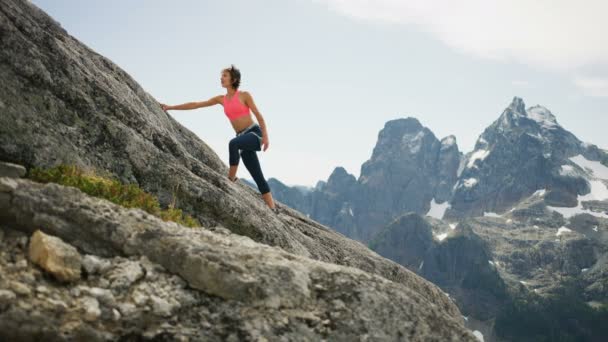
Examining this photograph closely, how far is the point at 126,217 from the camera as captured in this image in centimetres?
1031

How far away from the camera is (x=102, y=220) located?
387 inches

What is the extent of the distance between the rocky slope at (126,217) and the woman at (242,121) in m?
1.64

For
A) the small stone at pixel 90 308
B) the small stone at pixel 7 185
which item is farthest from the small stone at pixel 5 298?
the small stone at pixel 7 185

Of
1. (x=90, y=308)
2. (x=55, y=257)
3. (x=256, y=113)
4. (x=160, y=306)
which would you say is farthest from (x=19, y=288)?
(x=256, y=113)

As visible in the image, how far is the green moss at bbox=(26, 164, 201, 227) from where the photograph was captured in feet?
36.4

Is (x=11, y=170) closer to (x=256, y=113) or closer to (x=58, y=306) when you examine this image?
(x=58, y=306)

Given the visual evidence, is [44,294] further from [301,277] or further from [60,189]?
[301,277]

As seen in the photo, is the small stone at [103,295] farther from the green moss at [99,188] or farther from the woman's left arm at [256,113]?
the woman's left arm at [256,113]

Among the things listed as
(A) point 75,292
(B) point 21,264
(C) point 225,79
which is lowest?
(A) point 75,292

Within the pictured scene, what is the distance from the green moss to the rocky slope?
0.71 meters

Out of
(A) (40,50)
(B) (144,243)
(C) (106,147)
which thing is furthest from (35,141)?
(B) (144,243)

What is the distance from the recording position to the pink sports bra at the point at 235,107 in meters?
16.0

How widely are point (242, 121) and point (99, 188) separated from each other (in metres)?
5.99

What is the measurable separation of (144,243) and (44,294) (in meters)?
2.22
